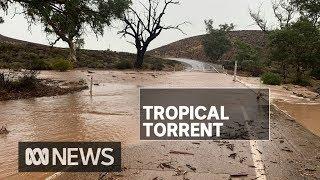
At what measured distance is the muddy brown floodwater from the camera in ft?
43.5

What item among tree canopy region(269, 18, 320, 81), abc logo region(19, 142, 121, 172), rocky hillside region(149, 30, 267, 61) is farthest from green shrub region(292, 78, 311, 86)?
rocky hillside region(149, 30, 267, 61)

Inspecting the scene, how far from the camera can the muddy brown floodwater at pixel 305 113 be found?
43.5ft

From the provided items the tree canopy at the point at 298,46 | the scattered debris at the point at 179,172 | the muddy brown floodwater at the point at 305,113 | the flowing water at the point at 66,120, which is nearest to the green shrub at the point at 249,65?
the tree canopy at the point at 298,46

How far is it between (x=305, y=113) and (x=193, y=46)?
101 meters

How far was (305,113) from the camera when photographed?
16.1 metres

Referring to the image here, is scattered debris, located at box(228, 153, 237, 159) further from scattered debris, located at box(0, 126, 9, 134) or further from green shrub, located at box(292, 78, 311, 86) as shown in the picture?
green shrub, located at box(292, 78, 311, 86)

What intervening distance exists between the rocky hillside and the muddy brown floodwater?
77.9 m

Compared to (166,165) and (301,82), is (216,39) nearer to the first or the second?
(301,82)

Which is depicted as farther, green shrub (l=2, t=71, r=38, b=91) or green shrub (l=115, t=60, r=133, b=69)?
green shrub (l=115, t=60, r=133, b=69)

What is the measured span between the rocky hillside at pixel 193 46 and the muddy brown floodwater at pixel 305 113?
77.9m

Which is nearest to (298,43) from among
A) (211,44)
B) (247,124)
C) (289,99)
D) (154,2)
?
(289,99)

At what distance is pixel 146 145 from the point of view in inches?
371

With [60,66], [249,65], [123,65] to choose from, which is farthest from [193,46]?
[60,66]

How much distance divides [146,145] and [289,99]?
12.6m
